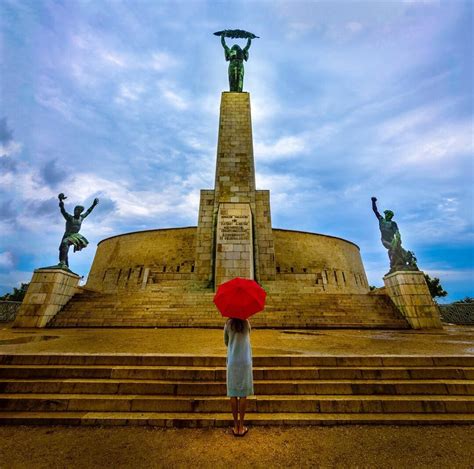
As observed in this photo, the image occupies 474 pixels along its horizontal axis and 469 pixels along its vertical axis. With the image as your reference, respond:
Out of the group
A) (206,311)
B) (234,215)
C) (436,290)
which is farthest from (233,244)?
(436,290)

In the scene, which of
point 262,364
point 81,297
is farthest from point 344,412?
point 81,297

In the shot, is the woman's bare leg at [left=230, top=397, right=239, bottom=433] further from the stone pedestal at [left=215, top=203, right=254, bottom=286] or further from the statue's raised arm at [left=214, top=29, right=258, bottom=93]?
the statue's raised arm at [left=214, top=29, right=258, bottom=93]

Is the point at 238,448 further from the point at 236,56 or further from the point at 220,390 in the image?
the point at 236,56

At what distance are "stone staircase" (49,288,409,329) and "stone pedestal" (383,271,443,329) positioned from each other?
0.33 meters

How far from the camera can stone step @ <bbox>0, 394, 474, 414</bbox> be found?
3322mm

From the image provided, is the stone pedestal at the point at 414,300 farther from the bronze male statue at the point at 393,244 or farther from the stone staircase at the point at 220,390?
the stone staircase at the point at 220,390

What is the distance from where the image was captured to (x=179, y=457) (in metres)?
2.46

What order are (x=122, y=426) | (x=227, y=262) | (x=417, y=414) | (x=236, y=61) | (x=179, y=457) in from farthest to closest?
1. (x=236, y=61)
2. (x=227, y=262)
3. (x=417, y=414)
4. (x=122, y=426)
5. (x=179, y=457)

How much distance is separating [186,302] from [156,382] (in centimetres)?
671

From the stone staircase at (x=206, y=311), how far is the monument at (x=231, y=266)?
4 cm

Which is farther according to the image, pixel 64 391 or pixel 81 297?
pixel 81 297

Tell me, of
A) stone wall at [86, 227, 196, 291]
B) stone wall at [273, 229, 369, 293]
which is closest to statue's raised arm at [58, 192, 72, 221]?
stone wall at [86, 227, 196, 291]

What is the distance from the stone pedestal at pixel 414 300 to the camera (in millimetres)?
9094

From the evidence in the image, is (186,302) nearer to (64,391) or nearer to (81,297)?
(81,297)
